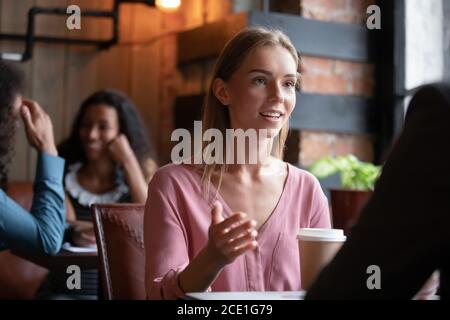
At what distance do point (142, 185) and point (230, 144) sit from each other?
1.10 m

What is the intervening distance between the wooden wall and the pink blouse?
1702mm

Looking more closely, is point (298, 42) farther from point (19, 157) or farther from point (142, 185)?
point (19, 157)

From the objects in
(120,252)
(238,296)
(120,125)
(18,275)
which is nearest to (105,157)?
(120,125)

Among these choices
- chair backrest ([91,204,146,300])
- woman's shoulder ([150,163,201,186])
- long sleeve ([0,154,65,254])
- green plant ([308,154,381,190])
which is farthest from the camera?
green plant ([308,154,381,190])

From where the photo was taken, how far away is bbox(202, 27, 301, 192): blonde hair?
3.82 feet

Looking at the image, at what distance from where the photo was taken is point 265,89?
112cm

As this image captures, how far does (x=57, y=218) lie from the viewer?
157 cm

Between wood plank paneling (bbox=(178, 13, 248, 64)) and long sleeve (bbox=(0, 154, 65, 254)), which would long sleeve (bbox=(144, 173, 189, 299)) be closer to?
long sleeve (bbox=(0, 154, 65, 254))

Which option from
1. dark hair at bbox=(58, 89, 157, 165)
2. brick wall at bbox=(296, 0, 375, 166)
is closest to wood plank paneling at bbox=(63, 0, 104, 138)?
dark hair at bbox=(58, 89, 157, 165)

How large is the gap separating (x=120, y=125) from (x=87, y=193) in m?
0.29

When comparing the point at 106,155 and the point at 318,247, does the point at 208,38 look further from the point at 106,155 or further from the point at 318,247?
the point at 318,247

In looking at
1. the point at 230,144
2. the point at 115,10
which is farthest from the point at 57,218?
the point at 115,10

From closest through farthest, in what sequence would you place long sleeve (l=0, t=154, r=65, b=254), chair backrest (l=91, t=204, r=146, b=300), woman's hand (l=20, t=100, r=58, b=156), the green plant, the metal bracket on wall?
1. chair backrest (l=91, t=204, r=146, b=300)
2. long sleeve (l=0, t=154, r=65, b=254)
3. woman's hand (l=20, t=100, r=58, b=156)
4. the green plant
5. the metal bracket on wall
